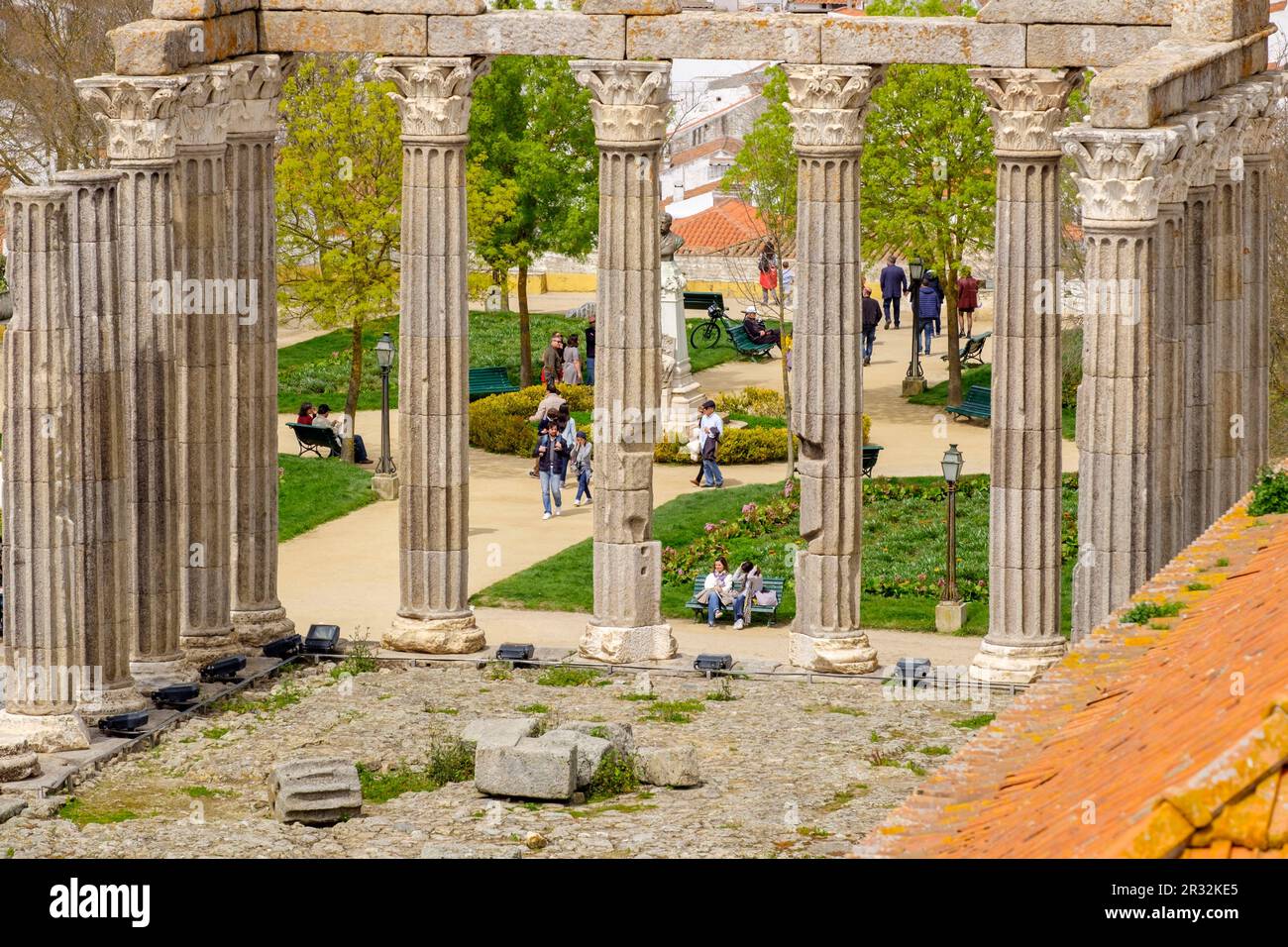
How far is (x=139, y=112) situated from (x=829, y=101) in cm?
800

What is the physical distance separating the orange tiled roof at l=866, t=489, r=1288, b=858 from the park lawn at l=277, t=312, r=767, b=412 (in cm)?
3592

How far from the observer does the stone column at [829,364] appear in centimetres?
3444

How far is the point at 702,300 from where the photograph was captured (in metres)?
65.1

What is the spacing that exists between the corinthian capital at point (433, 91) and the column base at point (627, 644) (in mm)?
6282

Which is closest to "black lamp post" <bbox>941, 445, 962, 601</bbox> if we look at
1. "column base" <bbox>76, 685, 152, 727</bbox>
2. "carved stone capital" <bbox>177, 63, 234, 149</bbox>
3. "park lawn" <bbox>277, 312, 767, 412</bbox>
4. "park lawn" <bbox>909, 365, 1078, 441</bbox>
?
"carved stone capital" <bbox>177, 63, 234, 149</bbox>

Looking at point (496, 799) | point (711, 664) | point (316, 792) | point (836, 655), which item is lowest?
point (496, 799)

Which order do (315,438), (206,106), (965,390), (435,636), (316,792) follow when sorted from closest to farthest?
(316,792)
(206,106)
(435,636)
(315,438)
(965,390)

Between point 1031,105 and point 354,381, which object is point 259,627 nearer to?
point 1031,105

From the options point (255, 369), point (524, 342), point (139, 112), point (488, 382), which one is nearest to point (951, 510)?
point (255, 369)

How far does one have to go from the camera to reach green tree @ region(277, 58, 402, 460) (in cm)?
5047

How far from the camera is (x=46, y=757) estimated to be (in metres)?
30.3

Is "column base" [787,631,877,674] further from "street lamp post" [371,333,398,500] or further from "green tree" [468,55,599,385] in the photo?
"green tree" [468,55,599,385]

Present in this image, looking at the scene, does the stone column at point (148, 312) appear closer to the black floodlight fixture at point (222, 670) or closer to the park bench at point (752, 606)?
the black floodlight fixture at point (222, 670)

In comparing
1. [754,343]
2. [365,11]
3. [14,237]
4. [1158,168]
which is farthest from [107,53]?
[1158,168]
